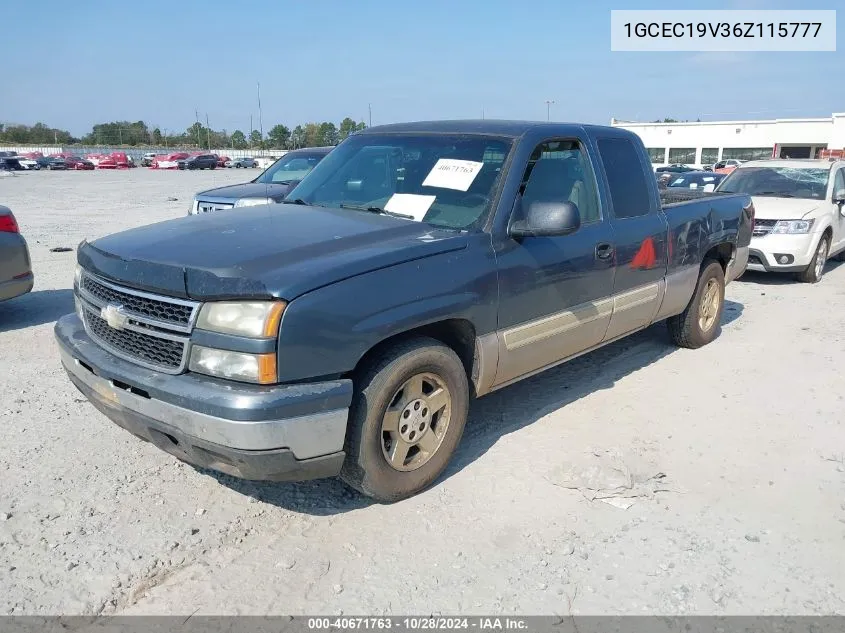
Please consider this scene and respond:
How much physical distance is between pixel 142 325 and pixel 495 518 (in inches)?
76.2

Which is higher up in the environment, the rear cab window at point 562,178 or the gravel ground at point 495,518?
the rear cab window at point 562,178

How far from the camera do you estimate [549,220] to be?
3725mm

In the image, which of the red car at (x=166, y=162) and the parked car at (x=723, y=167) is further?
the red car at (x=166, y=162)

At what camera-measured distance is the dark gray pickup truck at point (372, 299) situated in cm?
292

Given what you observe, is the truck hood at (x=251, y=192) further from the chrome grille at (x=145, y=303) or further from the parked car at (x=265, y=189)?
the chrome grille at (x=145, y=303)

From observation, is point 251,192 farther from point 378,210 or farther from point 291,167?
point 378,210

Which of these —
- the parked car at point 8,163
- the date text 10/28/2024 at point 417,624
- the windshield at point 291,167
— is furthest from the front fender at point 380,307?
the parked car at point 8,163

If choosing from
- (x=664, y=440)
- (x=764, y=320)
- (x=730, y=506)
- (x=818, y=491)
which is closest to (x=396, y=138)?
(x=664, y=440)

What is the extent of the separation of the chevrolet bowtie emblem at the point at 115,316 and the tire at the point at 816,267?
902 centimetres

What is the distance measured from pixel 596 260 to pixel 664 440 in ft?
4.00

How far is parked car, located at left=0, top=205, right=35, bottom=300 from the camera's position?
6355 mm

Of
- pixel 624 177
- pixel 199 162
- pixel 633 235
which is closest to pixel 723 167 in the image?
pixel 199 162

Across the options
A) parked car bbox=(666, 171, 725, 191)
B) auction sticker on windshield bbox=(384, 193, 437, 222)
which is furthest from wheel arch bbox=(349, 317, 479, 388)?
parked car bbox=(666, 171, 725, 191)

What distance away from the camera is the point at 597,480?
12.6ft
